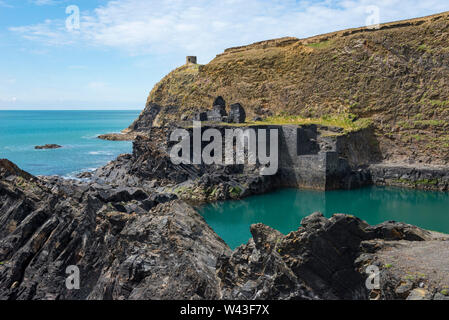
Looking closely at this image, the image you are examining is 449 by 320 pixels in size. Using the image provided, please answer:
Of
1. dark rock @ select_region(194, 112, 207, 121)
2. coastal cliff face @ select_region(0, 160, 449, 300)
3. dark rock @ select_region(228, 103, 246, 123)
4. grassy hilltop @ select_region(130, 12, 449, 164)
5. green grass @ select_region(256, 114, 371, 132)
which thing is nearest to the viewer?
coastal cliff face @ select_region(0, 160, 449, 300)

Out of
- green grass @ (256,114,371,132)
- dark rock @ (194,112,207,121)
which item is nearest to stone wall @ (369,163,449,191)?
green grass @ (256,114,371,132)

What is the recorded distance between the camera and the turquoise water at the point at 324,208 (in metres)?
23.6

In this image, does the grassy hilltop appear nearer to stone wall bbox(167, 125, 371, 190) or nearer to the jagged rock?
stone wall bbox(167, 125, 371, 190)

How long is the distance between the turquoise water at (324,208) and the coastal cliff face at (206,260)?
9.94 metres

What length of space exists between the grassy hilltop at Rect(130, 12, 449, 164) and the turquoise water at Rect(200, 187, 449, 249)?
9.51 m

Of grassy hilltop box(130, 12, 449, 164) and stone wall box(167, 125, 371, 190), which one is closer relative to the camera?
stone wall box(167, 125, 371, 190)

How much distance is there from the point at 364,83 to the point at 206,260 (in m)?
39.4

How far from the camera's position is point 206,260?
Result: 10000mm

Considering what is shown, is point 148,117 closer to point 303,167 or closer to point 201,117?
point 201,117

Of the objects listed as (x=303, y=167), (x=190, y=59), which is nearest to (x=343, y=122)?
(x=303, y=167)

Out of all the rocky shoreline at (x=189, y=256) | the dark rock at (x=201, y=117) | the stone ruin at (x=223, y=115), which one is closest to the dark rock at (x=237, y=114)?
the stone ruin at (x=223, y=115)

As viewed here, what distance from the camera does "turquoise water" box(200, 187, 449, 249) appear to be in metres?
23.6
